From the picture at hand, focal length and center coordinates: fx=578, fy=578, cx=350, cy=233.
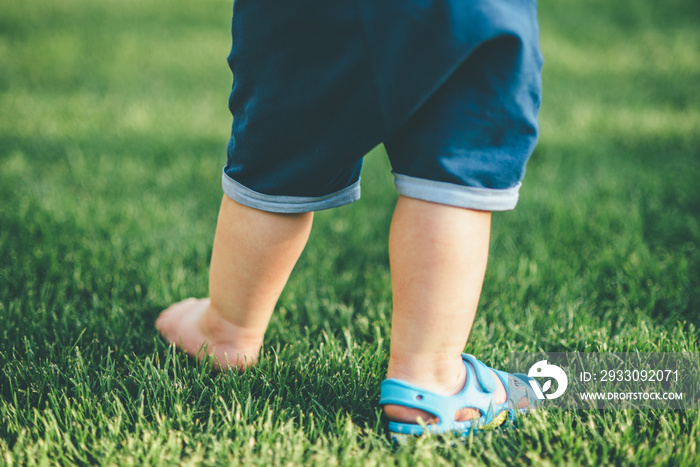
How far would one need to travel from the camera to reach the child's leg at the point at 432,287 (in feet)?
3.52

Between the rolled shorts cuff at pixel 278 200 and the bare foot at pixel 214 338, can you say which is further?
the bare foot at pixel 214 338

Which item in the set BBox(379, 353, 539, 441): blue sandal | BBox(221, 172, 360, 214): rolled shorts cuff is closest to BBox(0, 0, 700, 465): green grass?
BBox(379, 353, 539, 441): blue sandal

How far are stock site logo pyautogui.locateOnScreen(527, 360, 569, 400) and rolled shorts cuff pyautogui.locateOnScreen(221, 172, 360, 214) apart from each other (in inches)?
24.2

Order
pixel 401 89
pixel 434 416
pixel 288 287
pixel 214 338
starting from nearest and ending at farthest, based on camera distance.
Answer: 1. pixel 401 89
2. pixel 434 416
3. pixel 214 338
4. pixel 288 287

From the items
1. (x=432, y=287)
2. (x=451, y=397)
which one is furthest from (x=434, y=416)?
(x=432, y=287)

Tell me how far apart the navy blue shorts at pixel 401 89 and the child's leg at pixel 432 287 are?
47 mm

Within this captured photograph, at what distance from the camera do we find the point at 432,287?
42.8 inches

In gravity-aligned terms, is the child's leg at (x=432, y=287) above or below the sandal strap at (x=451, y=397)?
above

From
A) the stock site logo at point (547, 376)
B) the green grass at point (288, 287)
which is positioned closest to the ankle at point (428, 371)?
→ the green grass at point (288, 287)

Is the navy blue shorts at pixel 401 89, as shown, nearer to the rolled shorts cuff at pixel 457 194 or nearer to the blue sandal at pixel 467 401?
the rolled shorts cuff at pixel 457 194

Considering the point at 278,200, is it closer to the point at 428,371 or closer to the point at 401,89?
the point at 401,89

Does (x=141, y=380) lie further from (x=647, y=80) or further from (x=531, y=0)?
(x=647, y=80)

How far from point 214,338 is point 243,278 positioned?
0.21 meters

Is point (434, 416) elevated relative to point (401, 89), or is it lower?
lower
